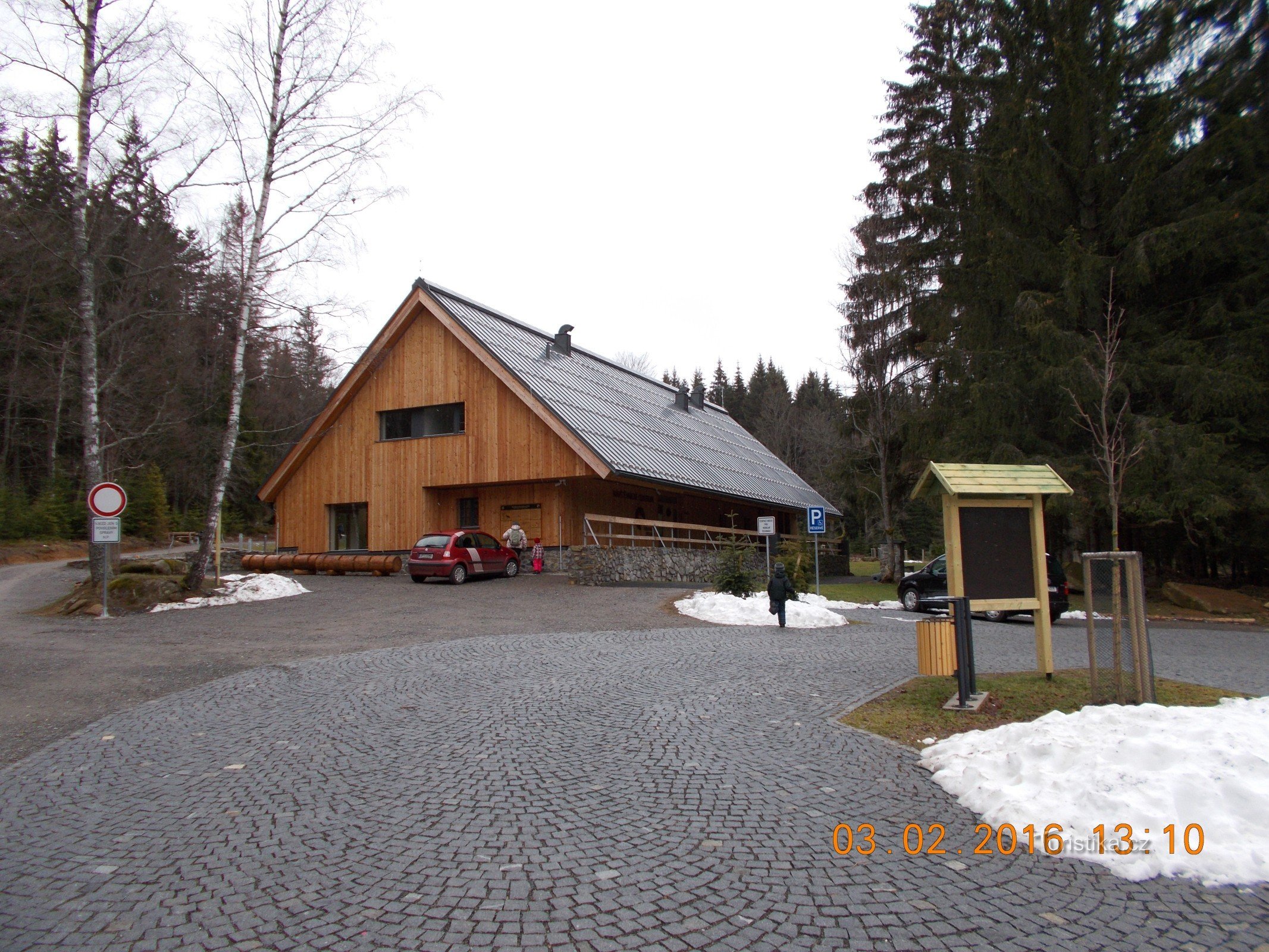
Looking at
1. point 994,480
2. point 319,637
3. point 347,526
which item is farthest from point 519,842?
point 347,526

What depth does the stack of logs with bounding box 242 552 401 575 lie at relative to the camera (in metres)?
23.8

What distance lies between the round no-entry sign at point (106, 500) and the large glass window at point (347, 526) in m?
13.0

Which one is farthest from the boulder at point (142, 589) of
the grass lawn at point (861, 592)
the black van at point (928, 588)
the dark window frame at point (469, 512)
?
the black van at point (928, 588)

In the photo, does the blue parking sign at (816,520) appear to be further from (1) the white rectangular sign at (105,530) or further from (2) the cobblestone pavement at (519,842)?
(1) the white rectangular sign at (105,530)

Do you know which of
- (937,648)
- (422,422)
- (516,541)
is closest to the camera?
(937,648)

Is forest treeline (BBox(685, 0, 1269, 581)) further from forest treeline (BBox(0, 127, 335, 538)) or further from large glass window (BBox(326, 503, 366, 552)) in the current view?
large glass window (BBox(326, 503, 366, 552))

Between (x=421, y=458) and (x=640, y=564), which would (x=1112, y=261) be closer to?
(x=640, y=564)

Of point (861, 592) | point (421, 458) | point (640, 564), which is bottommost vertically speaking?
point (861, 592)

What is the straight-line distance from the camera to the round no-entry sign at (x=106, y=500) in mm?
14031

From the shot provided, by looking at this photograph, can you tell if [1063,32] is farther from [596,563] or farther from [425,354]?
[425,354]

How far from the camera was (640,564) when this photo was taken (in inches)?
911

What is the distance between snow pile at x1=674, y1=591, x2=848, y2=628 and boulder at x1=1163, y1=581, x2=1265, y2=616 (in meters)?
9.03
